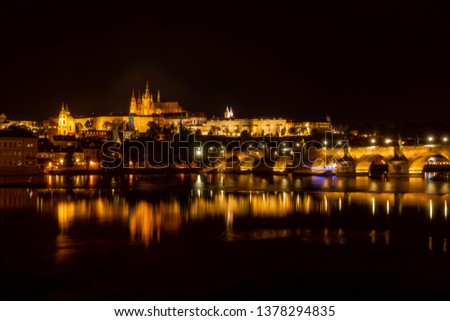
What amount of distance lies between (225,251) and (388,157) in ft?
117

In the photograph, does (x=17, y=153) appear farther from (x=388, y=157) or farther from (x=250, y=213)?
(x=250, y=213)

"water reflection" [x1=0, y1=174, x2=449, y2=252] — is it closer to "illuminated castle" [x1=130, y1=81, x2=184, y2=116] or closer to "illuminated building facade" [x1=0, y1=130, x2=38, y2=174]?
"illuminated building facade" [x1=0, y1=130, x2=38, y2=174]

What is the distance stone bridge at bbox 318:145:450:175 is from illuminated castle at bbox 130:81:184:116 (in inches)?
2170

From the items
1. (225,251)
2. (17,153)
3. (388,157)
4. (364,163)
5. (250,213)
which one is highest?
(17,153)

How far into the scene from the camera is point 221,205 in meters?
21.8

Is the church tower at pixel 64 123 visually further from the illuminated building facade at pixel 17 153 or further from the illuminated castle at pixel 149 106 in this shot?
the illuminated building facade at pixel 17 153

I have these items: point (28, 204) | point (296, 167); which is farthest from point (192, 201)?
point (296, 167)

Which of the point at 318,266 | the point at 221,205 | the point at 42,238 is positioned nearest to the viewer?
the point at 318,266

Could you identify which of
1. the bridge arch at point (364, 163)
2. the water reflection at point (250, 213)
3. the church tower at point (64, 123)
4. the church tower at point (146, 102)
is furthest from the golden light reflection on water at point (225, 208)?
the church tower at point (146, 102)

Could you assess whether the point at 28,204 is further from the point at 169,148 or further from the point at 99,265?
the point at 169,148

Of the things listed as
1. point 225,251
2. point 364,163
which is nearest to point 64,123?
point 364,163

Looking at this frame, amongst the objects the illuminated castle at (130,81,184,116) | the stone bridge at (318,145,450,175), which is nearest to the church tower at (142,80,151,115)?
the illuminated castle at (130,81,184,116)

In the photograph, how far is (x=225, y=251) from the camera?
12.5m
